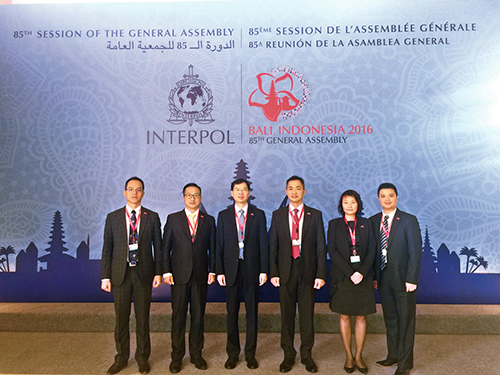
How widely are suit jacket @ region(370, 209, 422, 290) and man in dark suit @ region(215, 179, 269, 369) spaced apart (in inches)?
43.9

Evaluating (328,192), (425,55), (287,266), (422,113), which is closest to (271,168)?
(328,192)

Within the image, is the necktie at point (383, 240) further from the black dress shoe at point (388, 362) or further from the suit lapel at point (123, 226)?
the suit lapel at point (123, 226)

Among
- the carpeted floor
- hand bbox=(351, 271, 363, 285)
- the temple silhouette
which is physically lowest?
the carpeted floor

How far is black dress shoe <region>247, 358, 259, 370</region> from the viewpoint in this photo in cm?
322

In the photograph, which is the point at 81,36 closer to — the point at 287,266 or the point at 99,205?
the point at 99,205

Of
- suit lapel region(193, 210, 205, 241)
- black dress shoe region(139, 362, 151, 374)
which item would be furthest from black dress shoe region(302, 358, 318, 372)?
suit lapel region(193, 210, 205, 241)

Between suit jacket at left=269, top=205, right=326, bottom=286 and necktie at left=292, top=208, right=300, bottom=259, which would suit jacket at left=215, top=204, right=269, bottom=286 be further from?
necktie at left=292, top=208, right=300, bottom=259

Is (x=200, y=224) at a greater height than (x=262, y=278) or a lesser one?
greater

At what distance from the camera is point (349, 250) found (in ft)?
10.1

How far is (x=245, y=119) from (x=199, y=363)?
2.95 metres

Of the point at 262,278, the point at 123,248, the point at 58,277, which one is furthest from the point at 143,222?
the point at 58,277

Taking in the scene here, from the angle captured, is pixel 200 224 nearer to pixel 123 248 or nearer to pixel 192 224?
pixel 192 224

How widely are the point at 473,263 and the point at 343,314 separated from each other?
2.52 metres

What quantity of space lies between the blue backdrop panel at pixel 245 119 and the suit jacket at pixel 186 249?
4.37 feet
